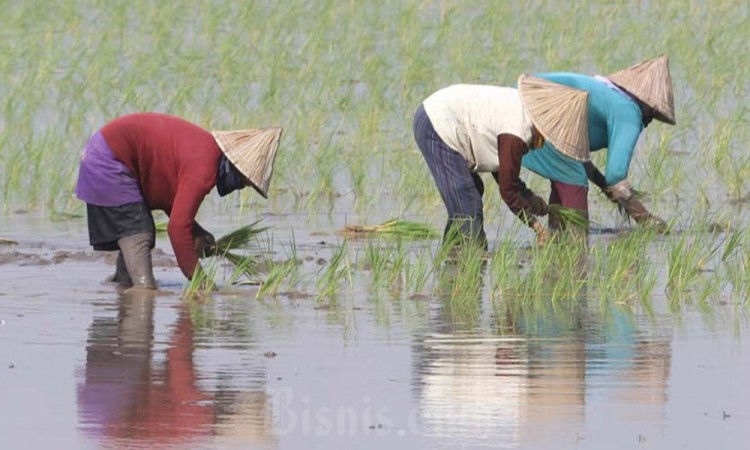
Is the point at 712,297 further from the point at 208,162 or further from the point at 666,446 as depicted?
the point at 666,446

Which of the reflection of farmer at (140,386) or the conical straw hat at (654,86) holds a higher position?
the conical straw hat at (654,86)

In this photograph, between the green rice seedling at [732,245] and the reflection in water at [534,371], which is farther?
the green rice seedling at [732,245]

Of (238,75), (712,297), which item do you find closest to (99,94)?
(238,75)

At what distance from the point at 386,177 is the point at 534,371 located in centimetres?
544

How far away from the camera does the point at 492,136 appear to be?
915cm

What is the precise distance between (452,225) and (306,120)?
4.12 m

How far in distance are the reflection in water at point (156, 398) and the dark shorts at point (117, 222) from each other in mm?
922

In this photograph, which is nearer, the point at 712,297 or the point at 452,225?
the point at 712,297

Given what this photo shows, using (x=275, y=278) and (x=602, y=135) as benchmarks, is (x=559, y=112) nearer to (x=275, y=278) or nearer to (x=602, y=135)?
(x=602, y=135)

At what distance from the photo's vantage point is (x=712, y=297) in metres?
8.33

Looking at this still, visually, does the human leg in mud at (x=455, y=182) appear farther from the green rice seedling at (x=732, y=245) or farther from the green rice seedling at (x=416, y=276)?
the green rice seedling at (x=732, y=245)

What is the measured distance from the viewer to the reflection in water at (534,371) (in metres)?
5.93

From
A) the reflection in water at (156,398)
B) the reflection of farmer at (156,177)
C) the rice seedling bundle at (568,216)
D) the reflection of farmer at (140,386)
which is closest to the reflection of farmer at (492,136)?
the rice seedling bundle at (568,216)

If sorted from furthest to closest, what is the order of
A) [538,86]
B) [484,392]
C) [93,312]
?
[538,86] < [93,312] < [484,392]
